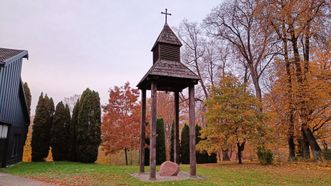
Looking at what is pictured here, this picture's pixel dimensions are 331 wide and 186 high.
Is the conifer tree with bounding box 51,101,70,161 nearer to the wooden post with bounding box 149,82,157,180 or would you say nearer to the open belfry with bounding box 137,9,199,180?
the open belfry with bounding box 137,9,199,180

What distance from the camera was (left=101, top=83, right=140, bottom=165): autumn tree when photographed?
1698cm

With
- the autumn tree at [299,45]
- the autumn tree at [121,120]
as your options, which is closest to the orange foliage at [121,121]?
the autumn tree at [121,120]

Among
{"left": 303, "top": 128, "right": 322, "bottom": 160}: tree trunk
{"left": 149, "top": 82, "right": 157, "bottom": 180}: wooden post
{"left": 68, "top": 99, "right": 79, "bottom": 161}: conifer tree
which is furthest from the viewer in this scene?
{"left": 68, "top": 99, "right": 79, "bottom": 161}: conifer tree

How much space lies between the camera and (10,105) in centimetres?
1315

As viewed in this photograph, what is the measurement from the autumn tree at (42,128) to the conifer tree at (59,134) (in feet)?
1.98

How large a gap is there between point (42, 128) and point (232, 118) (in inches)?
548

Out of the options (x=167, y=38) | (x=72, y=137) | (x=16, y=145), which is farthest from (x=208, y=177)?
(x=16, y=145)

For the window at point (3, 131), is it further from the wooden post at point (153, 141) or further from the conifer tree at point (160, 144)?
the conifer tree at point (160, 144)

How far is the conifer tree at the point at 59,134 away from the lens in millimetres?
17625

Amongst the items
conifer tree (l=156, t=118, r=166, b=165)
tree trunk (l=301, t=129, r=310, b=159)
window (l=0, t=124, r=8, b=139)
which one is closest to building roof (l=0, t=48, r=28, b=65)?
window (l=0, t=124, r=8, b=139)

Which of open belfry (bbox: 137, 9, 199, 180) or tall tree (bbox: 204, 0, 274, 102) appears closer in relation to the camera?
→ open belfry (bbox: 137, 9, 199, 180)

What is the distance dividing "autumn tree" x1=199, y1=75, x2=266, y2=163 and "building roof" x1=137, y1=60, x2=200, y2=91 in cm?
482

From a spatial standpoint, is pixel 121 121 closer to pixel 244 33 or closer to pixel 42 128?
pixel 42 128

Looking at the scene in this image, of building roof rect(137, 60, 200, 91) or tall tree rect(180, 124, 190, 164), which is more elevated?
building roof rect(137, 60, 200, 91)
